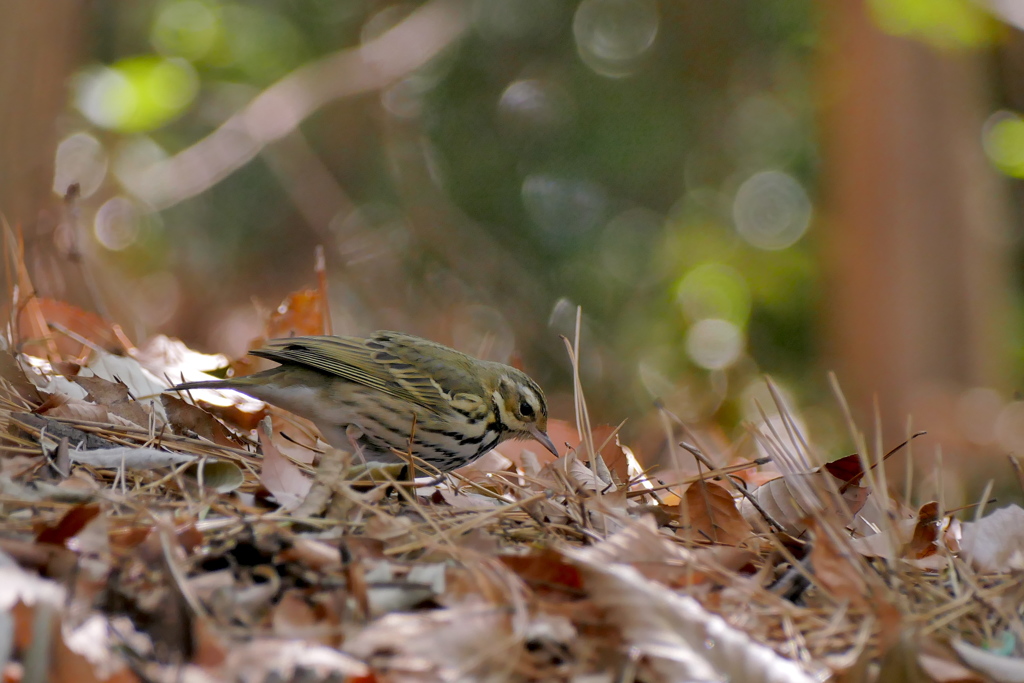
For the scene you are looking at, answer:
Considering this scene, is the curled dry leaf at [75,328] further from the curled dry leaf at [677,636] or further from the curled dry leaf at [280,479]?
the curled dry leaf at [677,636]

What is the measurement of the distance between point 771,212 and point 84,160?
8.03m

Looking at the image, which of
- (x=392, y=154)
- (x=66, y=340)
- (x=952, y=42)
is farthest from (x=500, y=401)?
(x=392, y=154)

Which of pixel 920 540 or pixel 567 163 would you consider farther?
pixel 567 163

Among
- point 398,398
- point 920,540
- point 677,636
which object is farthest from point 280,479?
point 920,540

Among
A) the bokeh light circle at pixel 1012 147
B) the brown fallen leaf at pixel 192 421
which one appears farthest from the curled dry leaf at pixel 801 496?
the bokeh light circle at pixel 1012 147

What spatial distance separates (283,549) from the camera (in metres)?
2.14

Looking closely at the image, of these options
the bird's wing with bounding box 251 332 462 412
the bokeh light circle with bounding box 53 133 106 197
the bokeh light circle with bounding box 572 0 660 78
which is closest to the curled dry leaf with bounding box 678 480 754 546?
the bird's wing with bounding box 251 332 462 412

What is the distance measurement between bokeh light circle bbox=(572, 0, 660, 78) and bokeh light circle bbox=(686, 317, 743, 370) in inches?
108

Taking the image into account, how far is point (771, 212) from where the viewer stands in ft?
34.5

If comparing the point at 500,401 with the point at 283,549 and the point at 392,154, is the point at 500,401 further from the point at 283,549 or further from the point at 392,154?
the point at 392,154

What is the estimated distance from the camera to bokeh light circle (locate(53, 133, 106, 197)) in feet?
35.4

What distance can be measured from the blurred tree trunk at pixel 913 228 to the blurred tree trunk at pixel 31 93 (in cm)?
689

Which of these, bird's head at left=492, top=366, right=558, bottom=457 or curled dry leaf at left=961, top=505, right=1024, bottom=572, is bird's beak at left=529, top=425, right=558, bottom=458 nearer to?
bird's head at left=492, top=366, right=558, bottom=457

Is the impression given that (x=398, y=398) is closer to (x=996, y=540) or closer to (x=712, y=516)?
(x=712, y=516)
